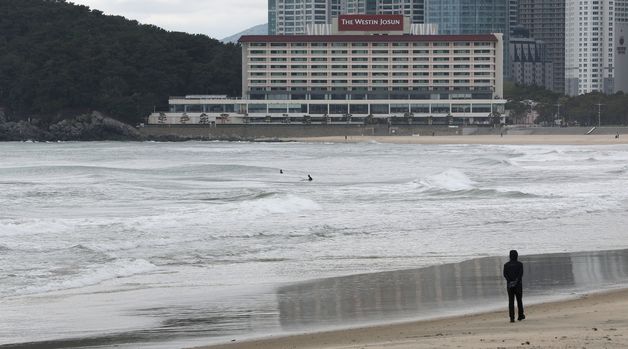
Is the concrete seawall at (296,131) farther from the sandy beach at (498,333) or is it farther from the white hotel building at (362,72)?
the sandy beach at (498,333)

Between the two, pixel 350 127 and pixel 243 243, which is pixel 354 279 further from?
pixel 350 127

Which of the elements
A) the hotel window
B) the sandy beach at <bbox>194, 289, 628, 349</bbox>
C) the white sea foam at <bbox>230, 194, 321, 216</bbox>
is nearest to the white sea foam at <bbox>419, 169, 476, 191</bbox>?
the white sea foam at <bbox>230, 194, 321, 216</bbox>

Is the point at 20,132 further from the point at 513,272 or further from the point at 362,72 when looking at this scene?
the point at 513,272

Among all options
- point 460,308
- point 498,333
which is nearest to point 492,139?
point 460,308

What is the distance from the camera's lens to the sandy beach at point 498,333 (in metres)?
14.0

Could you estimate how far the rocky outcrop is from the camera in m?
184

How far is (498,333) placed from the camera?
49.5ft

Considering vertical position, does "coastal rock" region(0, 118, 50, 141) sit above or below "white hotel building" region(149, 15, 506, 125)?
below

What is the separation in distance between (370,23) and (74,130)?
163 feet

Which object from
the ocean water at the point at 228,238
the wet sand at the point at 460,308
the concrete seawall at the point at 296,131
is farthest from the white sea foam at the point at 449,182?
the concrete seawall at the point at 296,131

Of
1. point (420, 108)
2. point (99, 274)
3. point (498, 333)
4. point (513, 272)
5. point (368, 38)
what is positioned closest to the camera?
point (498, 333)

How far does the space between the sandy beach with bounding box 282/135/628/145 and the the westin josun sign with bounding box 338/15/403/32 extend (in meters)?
26.8

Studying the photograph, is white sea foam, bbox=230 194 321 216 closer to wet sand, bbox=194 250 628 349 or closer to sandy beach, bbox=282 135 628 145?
wet sand, bbox=194 250 628 349

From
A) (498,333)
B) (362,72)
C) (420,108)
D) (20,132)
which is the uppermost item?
(362,72)
